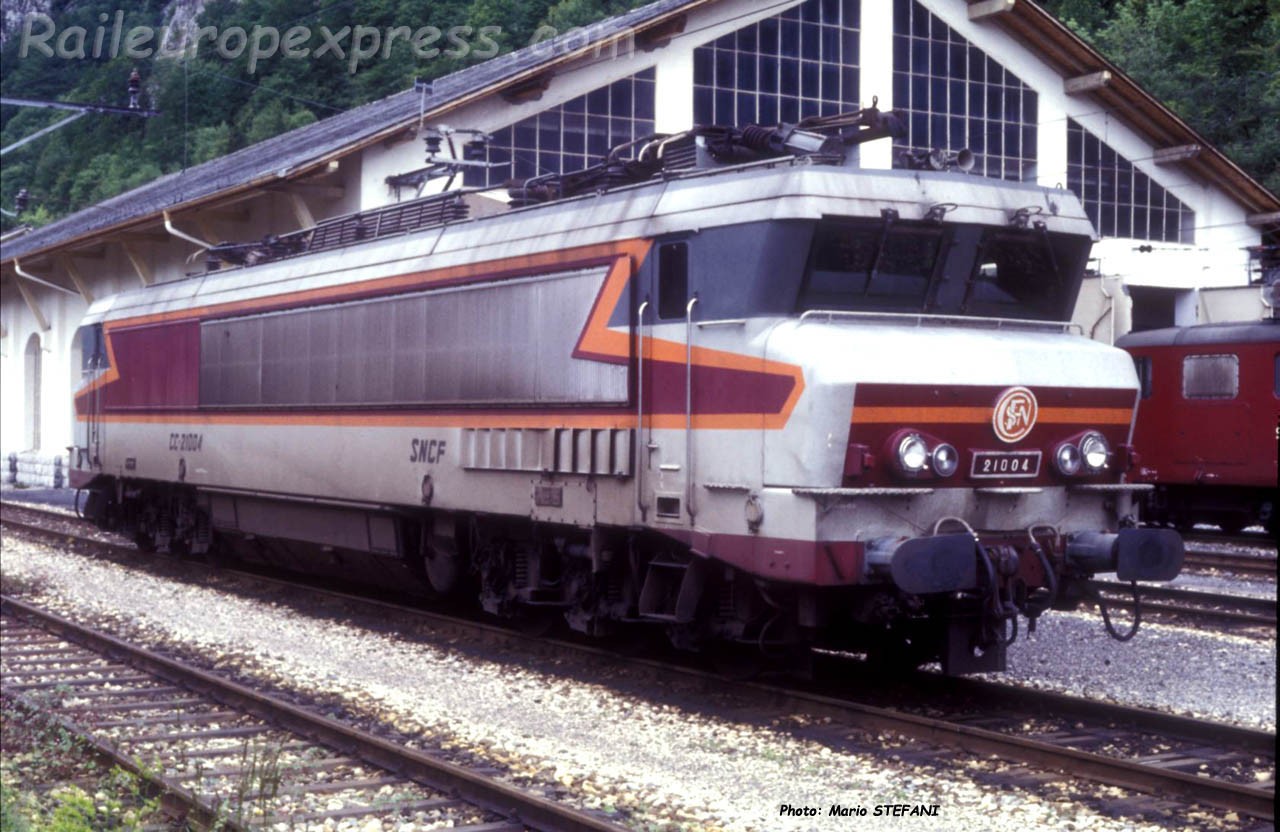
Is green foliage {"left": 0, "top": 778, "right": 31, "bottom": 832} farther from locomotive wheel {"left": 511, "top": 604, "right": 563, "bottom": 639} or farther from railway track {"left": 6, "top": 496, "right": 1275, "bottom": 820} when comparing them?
locomotive wheel {"left": 511, "top": 604, "right": 563, "bottom": 639}

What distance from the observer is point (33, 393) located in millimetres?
42875

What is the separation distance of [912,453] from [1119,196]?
26.1m

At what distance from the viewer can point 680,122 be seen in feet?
91.8

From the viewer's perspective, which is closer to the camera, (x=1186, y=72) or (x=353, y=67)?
(x=1186, y=72)

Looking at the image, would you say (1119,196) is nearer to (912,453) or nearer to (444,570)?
(444,570)

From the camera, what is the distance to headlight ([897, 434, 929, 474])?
9117mm

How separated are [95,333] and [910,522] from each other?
15783 millimetres

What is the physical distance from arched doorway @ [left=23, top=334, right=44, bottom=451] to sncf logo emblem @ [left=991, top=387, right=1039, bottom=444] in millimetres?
37707

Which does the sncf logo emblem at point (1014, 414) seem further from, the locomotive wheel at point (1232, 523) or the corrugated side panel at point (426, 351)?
the locomotive wheel at point (1232, 523)

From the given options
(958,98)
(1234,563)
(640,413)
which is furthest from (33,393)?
(640,413)

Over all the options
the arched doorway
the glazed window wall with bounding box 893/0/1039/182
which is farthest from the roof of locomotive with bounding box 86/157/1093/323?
the arched doorway

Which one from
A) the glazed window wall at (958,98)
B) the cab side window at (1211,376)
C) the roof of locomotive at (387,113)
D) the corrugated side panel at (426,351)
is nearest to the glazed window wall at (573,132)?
the roof of locomotive at (387,113)

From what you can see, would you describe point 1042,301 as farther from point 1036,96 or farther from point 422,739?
point 1036,96

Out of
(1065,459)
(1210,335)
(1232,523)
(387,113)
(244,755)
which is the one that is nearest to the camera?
(244,755)
